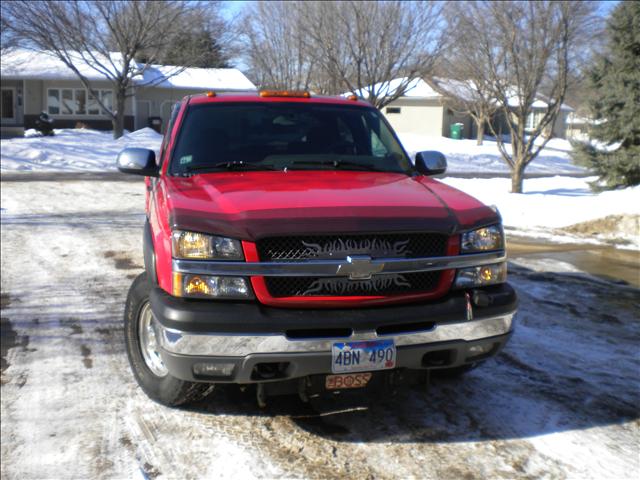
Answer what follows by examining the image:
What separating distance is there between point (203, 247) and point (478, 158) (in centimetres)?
3088

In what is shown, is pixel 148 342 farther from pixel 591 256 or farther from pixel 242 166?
pixel 591 256

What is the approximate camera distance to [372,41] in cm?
2011

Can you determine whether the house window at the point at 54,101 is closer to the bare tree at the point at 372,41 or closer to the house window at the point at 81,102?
the house window at the point at 81,102

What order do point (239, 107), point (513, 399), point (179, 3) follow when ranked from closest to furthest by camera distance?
point (513, 399) → point (239, 107) → point (179, 3)

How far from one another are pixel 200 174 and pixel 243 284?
1.30 m

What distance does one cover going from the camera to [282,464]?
12.4 ft

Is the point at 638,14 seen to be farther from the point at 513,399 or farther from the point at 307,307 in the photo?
the point at 307,307

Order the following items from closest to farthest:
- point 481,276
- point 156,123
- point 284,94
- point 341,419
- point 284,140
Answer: point 481,276 → point 341,419 → point 284,140 → point 284,94 → point 156,123

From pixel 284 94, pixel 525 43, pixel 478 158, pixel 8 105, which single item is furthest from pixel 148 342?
pixel 8 105

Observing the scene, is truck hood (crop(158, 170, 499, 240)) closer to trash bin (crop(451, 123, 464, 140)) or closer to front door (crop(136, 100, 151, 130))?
front door (crop(136, 100, 151, 130))

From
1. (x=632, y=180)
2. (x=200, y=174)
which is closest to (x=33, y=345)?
(x=200, y=174)

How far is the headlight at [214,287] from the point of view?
3699 mm

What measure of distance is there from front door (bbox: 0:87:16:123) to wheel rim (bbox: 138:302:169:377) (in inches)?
1557

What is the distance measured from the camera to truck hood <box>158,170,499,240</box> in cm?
372
